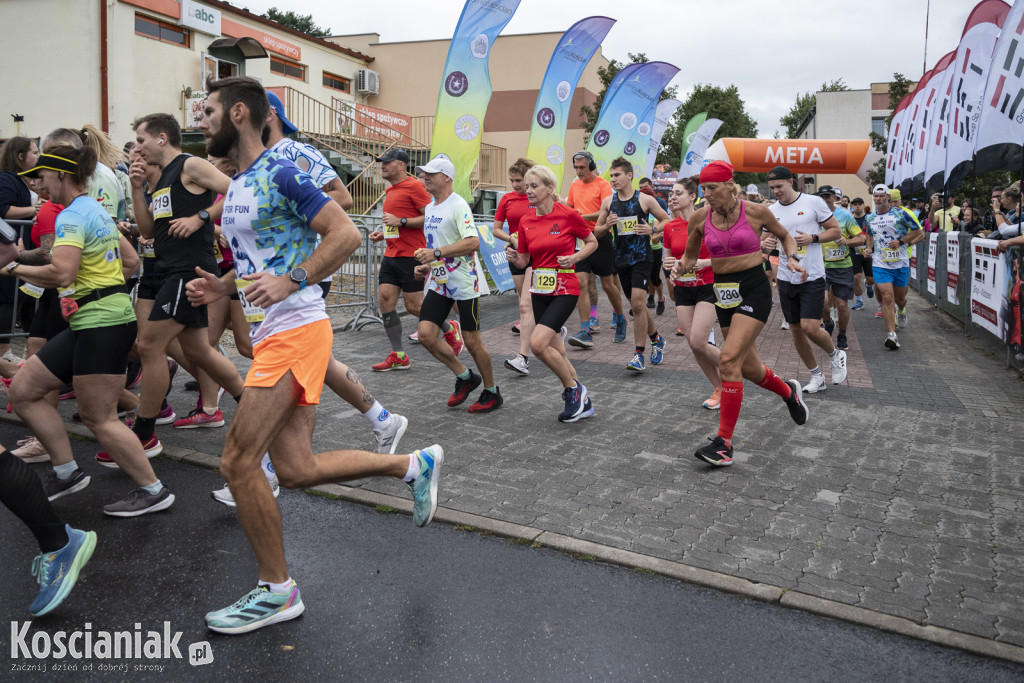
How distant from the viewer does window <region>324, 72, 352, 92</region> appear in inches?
1239

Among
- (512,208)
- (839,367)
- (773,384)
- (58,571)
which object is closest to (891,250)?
(839,367)

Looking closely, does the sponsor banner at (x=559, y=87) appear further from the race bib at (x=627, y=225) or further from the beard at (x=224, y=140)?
the beard at (x=224, y=140)

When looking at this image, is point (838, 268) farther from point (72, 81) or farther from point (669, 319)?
point (72, 81)

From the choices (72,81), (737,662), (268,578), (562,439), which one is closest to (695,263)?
(562,439)

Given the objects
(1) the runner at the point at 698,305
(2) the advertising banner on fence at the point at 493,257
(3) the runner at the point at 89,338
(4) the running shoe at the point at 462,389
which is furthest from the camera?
(2) the advertising banner on fence at the point at 493,257

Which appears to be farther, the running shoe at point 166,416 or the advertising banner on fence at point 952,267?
the advertising banner on fence at point 952,267

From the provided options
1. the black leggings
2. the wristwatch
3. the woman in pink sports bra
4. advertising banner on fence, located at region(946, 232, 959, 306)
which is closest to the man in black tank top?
the black leggings

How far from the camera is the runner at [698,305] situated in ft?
21.2

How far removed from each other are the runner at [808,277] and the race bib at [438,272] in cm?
336

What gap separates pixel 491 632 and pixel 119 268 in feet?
9.39

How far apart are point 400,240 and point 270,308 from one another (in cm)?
502

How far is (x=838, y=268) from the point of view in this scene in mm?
9898

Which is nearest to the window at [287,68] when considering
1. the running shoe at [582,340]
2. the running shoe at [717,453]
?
the running shoe at [582,340]

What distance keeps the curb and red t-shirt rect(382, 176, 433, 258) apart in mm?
3832
